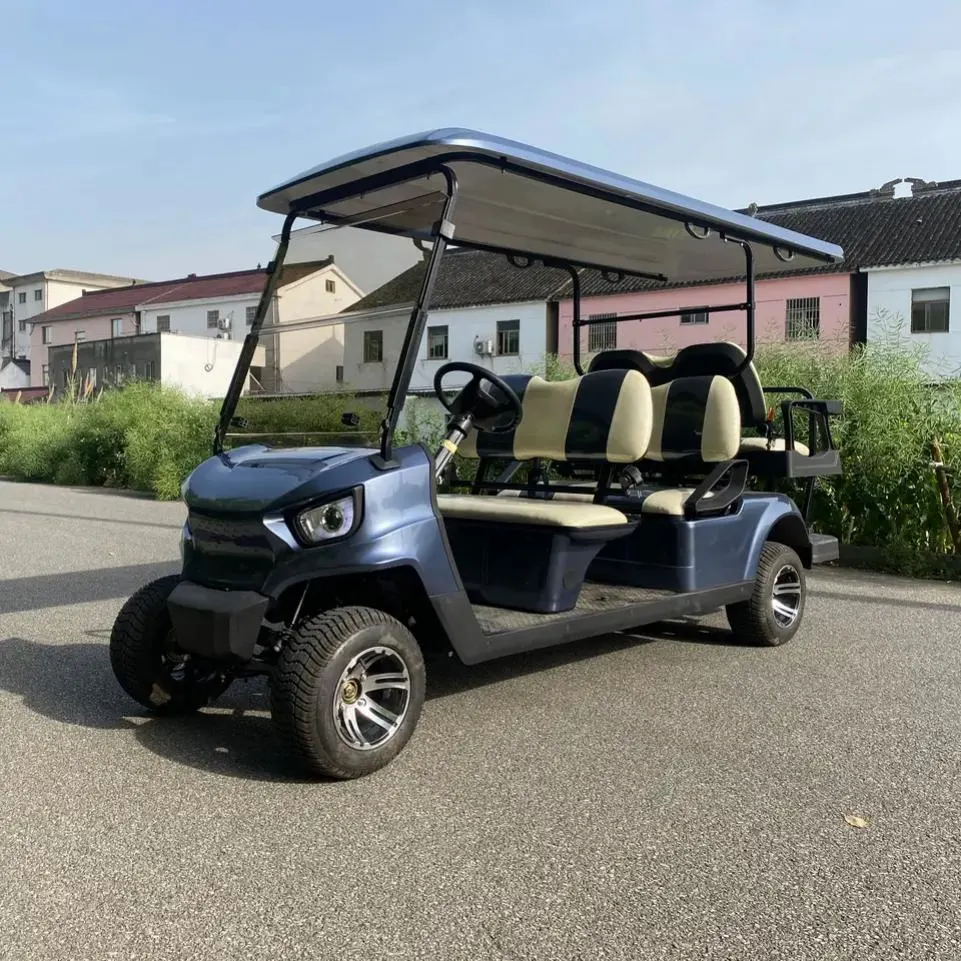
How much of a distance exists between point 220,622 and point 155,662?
708 millimetres

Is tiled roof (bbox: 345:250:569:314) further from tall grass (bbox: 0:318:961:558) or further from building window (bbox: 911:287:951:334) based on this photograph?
tall grass (bbox: 0:318:961:558)

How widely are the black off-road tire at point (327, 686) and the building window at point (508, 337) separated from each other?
30283 mm

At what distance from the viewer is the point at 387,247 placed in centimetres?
454

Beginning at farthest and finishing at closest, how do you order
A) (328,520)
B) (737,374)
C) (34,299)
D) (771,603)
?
(34,299), (737,374), (771,603), (328,520)

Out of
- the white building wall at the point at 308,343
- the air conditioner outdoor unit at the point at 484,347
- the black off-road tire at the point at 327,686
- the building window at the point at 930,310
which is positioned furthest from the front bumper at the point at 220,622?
the air conditioner outdoor unit at the point at 484,347

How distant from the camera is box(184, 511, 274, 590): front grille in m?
3.29

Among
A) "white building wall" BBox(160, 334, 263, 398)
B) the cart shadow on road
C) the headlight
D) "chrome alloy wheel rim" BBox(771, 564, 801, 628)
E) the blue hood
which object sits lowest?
the cart shadow on road

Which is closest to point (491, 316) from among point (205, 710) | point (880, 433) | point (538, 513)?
point (880, 433)

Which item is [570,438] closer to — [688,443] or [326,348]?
[688,443]

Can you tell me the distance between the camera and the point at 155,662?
→ 3742 millimetres

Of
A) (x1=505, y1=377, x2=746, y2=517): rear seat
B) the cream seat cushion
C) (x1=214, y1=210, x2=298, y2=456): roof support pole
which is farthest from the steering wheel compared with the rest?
(x1=214, y1=210, x2=298, y2=456): roof support pole

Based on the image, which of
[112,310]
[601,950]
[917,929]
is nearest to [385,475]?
[601,950]

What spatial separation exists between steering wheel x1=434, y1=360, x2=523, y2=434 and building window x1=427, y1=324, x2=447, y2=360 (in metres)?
30.6

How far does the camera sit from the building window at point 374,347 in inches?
149
